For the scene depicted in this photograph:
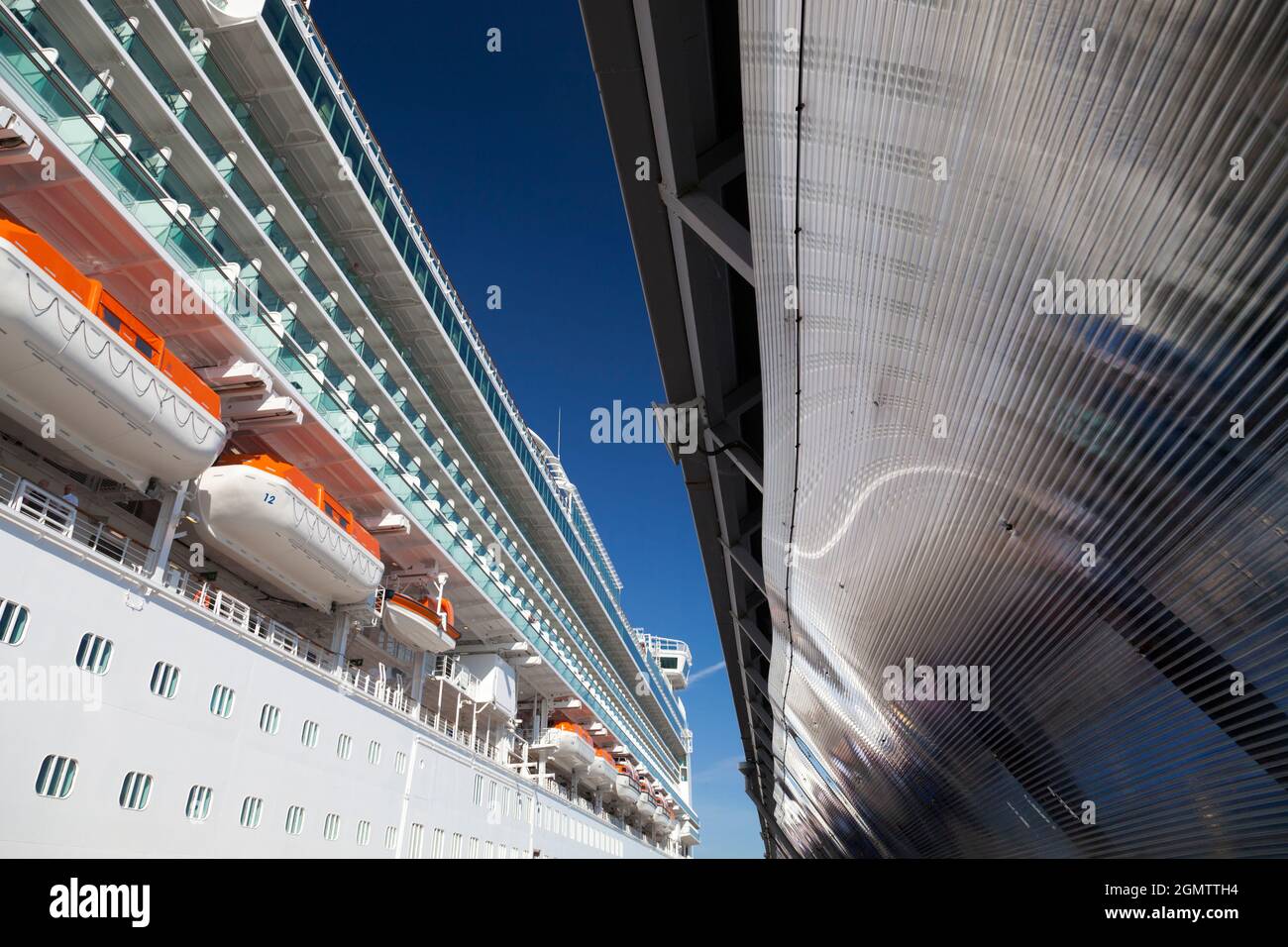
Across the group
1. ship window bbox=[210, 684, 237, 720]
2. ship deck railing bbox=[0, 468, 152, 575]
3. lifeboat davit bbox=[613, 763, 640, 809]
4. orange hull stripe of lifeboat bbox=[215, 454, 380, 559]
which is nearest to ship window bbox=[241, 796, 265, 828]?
ship window bbox=[210, 684, 237, 720]

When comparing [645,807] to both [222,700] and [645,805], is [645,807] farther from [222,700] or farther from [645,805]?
[222,700]

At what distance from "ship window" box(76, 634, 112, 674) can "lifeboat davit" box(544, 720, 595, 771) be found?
23.4m

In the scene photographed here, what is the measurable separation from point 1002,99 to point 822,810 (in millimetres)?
23727

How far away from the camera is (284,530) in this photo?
15.2 metres

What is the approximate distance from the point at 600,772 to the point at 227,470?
90.7 feet

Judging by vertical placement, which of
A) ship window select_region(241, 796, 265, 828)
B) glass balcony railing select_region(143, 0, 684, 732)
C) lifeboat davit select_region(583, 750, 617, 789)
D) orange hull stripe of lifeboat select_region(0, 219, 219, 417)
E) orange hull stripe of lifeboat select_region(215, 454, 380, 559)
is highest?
glass balcony railing select_region(143, 0, 684, 732)

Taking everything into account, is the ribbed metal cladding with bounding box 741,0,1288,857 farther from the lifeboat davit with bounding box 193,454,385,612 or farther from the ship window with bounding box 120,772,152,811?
the lifeboat davit with bounding box 193,454,385,612

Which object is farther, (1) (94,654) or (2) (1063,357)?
(1) (94,654)

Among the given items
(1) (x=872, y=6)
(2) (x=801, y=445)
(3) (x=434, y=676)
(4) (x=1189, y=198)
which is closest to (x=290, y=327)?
(3) (x=434, y=676)

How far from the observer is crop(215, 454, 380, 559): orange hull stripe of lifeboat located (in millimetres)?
15023

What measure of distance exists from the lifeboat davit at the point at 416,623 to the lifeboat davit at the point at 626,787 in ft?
69.0

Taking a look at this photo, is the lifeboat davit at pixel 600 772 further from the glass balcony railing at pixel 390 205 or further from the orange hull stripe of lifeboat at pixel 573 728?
the glass balcony railing at pixel 390 205

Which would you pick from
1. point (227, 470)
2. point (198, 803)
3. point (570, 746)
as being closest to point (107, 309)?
point (227, 470)

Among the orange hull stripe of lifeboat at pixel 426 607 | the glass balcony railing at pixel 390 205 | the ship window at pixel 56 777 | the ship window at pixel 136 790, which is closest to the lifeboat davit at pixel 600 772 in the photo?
the glass balcony railing at pixel 390 205
